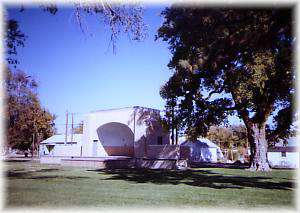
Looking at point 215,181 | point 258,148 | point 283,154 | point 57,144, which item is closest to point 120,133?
point 258,148

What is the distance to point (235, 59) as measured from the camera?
1448 centimetres

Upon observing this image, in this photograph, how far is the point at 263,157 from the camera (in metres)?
26.6

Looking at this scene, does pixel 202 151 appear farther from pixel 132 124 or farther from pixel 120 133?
pixel 132 124

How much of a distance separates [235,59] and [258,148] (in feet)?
48.4

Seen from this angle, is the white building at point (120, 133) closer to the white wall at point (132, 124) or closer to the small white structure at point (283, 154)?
the white wall at point (132, 124)

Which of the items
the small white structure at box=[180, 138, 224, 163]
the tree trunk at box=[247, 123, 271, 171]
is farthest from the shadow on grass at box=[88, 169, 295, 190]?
the small white structure at box=[180, 138, 224, 163]

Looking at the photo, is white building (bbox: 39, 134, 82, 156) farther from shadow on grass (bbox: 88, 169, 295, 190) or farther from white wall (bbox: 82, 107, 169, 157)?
shadow on grass (bbox: 88, 169, 295, 190)

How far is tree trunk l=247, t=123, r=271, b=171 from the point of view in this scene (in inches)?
1038

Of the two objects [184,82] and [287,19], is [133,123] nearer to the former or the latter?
[184,82]

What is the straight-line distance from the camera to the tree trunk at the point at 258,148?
26375 millimetres

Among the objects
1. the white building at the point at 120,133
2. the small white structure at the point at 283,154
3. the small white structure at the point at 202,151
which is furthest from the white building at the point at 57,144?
the small white structure at the point at 283,154

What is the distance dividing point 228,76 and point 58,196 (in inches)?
488

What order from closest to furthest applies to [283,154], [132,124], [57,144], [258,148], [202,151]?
[258,148] → [132,124] → [283,154] → [202,151] → [57,144]

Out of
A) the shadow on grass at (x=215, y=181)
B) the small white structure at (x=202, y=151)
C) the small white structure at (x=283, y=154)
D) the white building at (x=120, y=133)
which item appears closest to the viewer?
the shadow on grass at (x=215, y=181)
